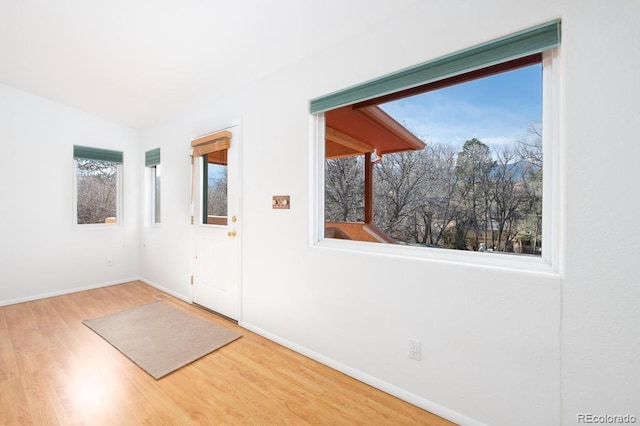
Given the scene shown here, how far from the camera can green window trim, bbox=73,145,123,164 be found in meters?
3.95

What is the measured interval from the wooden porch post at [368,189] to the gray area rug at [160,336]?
173cm

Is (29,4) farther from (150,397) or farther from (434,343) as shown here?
(434,343)

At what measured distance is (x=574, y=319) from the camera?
1.29 m

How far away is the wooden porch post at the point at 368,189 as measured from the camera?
217cm

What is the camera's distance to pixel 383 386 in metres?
1.89

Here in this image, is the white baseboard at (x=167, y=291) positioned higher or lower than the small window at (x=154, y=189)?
lower

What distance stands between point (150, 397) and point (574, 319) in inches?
98.5

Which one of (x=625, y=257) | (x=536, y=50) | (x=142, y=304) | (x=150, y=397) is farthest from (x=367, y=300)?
(x=142, y=304)

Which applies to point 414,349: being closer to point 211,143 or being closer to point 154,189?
point 211,143

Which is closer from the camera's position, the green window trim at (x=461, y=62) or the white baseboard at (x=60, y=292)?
the green window trim at (x=461, y=62)

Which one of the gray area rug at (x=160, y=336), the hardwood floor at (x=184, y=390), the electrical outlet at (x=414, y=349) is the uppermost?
the electrical outlet at (x=414, y=349)

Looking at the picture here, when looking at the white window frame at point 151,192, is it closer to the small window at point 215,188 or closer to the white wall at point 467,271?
the white wall at point 467,271

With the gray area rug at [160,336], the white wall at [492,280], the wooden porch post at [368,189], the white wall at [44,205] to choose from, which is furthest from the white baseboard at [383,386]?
the white wall at [44,205]

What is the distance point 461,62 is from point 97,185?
5078 millimetres
